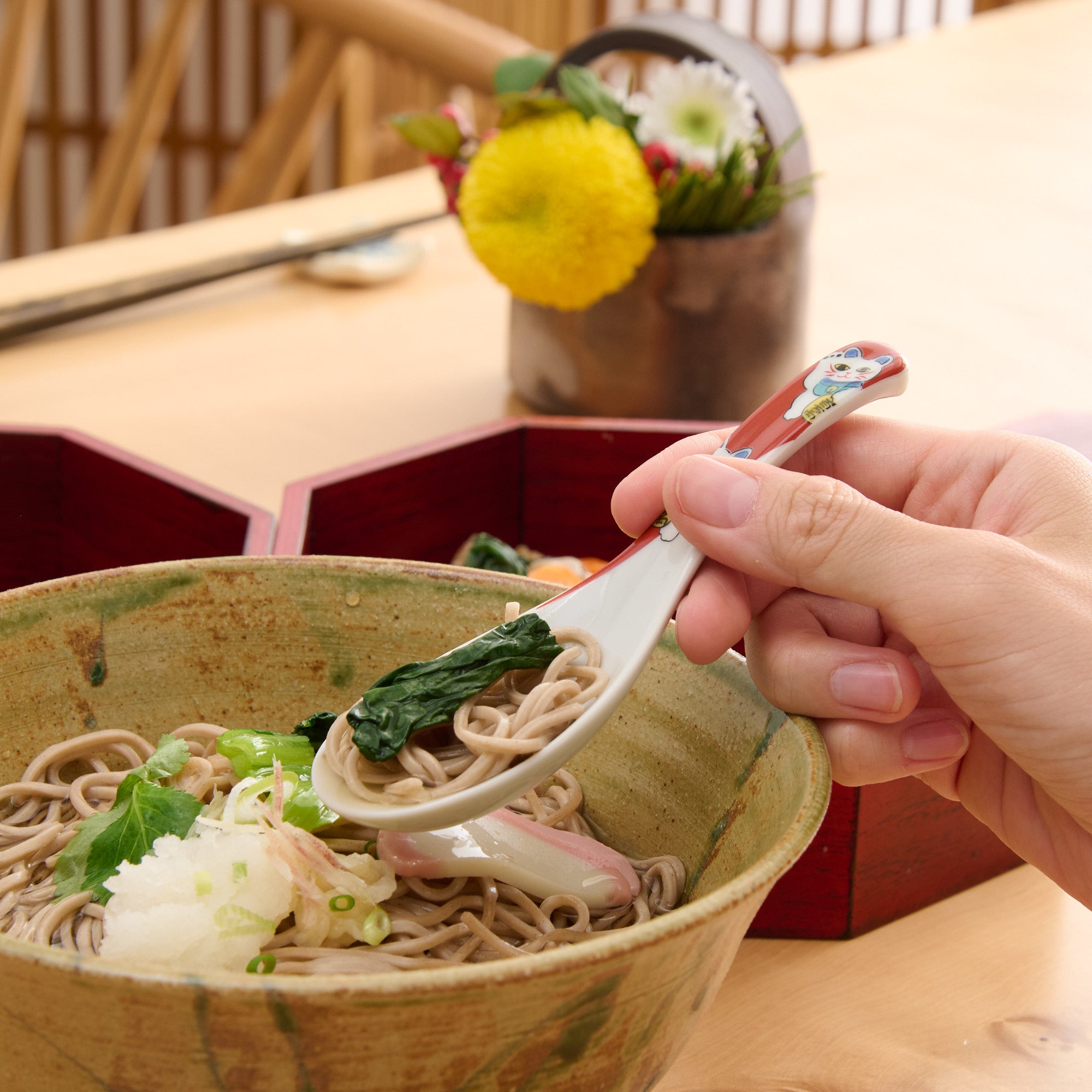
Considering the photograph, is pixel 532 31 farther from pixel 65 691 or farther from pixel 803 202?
pixel 65 691

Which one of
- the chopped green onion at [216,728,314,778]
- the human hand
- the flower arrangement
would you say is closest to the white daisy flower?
the flower arrangement

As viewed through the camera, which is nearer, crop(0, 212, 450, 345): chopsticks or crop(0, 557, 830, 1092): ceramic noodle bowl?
crop(0, 557, 830, 1092): ceramic noodle bowl

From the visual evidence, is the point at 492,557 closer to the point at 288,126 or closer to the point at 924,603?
the point at 924,603

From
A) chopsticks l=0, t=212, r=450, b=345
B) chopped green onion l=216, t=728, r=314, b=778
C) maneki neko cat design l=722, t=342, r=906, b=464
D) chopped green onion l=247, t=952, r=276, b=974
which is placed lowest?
chopped green onion l=247, t=952, r=276, b=974

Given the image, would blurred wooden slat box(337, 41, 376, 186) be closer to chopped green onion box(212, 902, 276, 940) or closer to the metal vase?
the metal vase

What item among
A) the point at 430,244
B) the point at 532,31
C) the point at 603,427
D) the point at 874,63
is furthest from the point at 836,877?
the point at 532,31

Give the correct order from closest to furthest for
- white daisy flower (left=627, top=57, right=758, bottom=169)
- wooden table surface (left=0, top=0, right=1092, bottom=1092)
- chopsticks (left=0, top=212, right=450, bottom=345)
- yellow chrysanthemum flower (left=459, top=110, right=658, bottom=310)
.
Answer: wooden table surface (left=0, top=0, right=1092, bottom=1092)
yellow chrysanthemum flower (left=459, top=110, right=658, bottom=310)
white daisy flower (left=627, top=57, right=758, bottom=169)
chopsticks (left=0, top=212, right=450, bottom=345)

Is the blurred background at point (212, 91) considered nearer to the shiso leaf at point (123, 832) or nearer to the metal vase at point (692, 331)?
the metal vase at point (692, 331)
